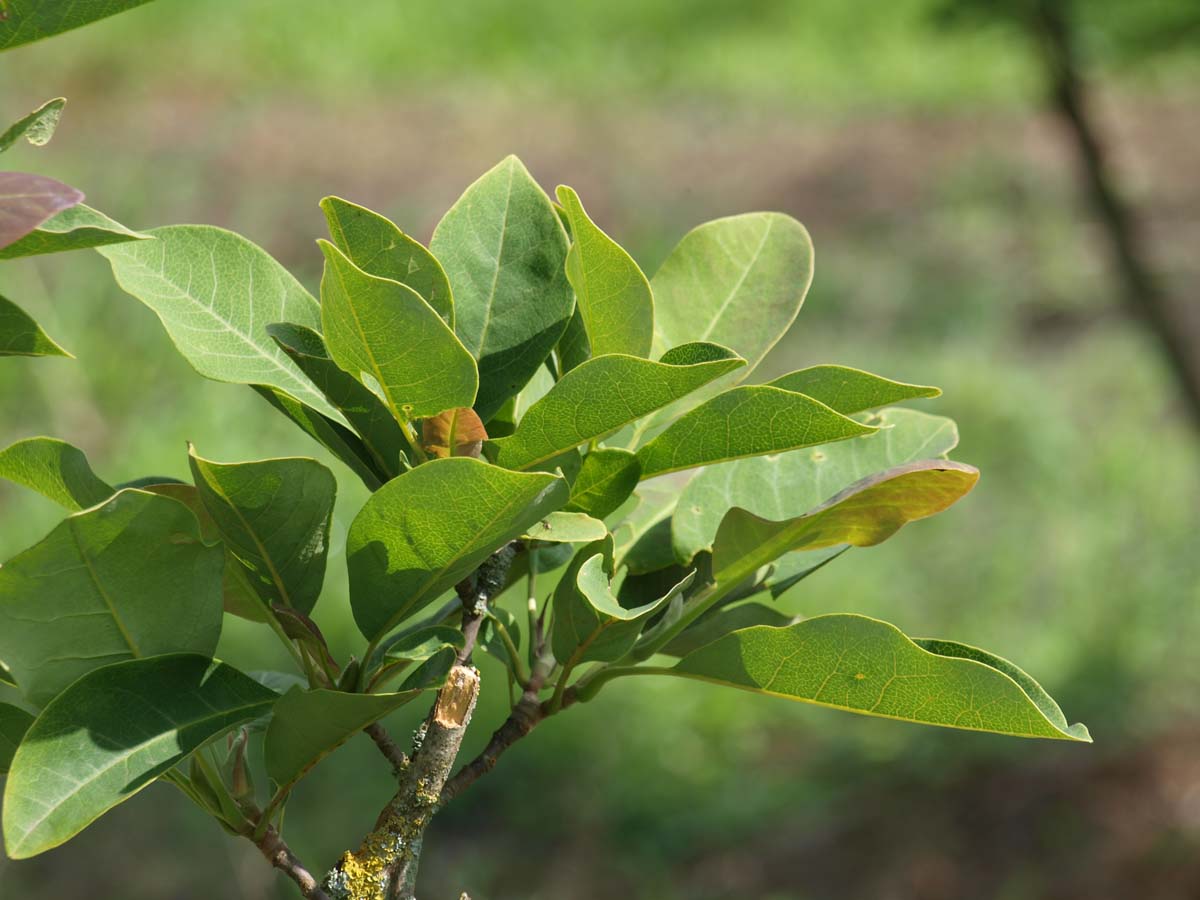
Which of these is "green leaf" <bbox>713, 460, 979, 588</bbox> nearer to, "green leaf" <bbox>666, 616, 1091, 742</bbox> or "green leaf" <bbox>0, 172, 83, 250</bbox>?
"green leaf" <bbox>666, 616, 1091, 742</bbox>

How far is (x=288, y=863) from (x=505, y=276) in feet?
0.89

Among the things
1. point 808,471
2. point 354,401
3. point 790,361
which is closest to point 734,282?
point 808,471

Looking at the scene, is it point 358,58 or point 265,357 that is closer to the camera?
point 265,357

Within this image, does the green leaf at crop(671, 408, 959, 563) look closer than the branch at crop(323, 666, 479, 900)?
No

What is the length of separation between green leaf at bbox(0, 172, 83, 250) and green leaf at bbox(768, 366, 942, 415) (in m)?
0.28

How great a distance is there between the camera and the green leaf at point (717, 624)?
1.89 ft

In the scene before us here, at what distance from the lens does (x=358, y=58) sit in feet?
23.5

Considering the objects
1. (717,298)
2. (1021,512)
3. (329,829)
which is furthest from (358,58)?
(717,298)

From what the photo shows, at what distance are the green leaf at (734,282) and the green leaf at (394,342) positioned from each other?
17cm

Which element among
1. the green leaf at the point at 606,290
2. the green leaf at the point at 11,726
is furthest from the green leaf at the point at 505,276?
the green leaf at the point at 11,726

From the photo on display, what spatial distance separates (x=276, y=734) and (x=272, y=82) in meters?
6.94

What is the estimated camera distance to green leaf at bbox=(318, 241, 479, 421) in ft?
1.44

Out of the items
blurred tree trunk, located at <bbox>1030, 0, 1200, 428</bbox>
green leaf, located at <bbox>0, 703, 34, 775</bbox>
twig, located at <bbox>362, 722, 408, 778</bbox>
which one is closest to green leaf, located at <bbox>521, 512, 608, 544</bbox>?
twig, located at <bbox>362, 722, 408, 778</bbox>

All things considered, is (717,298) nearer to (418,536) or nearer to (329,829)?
(418,536)
